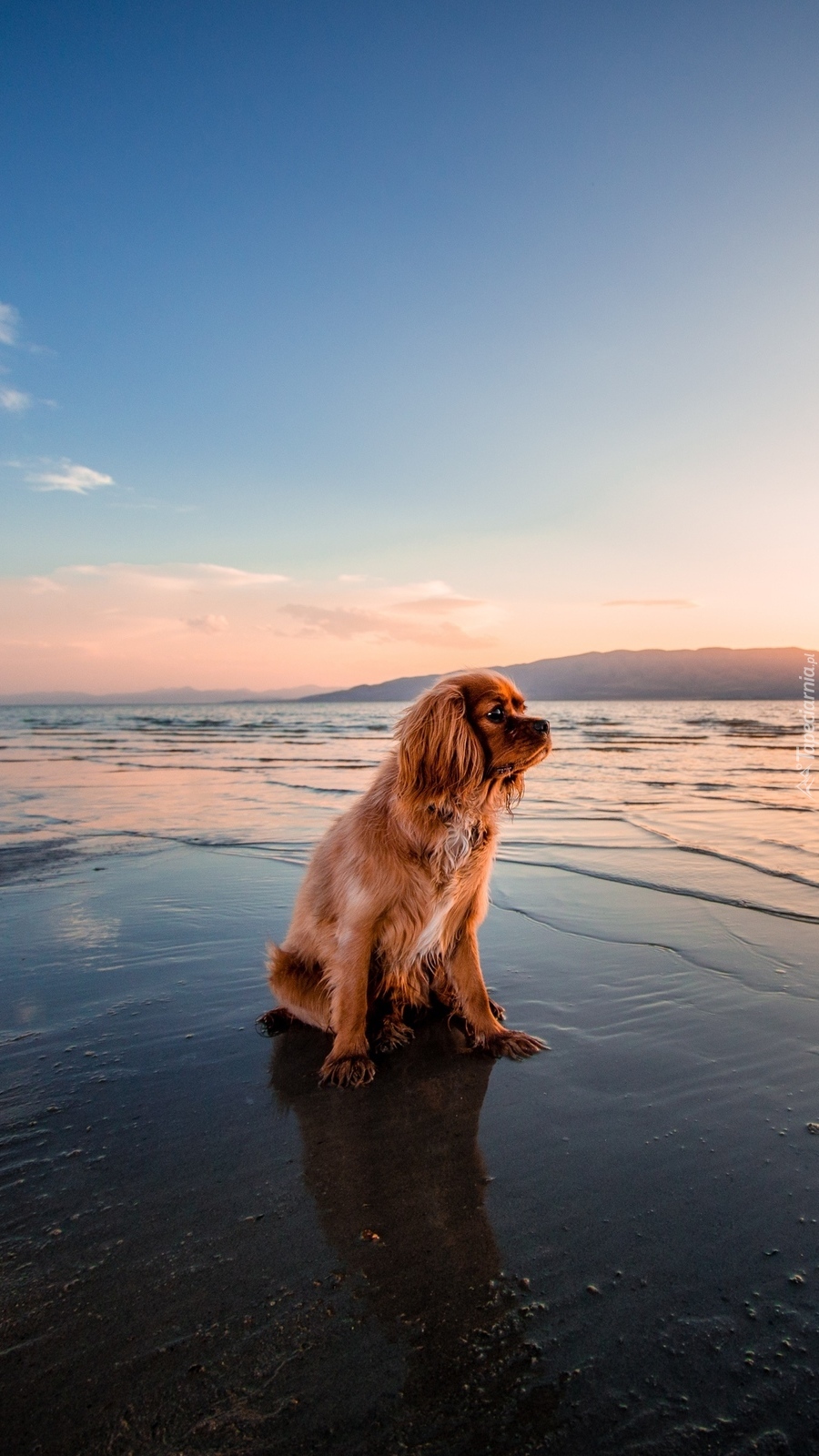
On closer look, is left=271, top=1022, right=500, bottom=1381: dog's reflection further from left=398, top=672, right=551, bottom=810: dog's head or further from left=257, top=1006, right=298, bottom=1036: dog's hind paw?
left=398, top=672, right=551, bottom=810: dog's head

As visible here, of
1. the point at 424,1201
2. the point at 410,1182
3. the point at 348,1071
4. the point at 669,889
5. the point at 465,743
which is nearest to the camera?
the point at 424,1201

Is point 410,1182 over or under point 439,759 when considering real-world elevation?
under

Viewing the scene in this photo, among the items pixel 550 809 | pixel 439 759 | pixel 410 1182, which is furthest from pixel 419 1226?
pixel 550 809

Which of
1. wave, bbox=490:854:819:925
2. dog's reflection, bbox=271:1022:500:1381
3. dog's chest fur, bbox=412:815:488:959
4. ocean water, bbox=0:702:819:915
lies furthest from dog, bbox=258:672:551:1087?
wave, bbox=490:854:819:925

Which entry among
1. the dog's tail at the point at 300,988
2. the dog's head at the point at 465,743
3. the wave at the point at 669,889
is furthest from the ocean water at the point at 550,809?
the dog's tail at the point at 300,988

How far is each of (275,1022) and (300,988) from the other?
201 mm

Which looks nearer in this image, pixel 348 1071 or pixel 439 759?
pixel 348 1071

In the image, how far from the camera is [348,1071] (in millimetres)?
3039

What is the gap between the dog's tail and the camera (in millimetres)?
3439

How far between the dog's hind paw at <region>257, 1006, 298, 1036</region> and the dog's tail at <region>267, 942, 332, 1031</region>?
0.09ft

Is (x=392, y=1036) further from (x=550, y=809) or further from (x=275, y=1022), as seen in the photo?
(x=550, y=809)

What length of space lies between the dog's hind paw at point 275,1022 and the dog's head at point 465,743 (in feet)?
4.11

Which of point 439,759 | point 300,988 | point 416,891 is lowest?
point 300,988

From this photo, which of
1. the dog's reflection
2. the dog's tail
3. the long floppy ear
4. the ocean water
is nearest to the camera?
the dog's reflection
